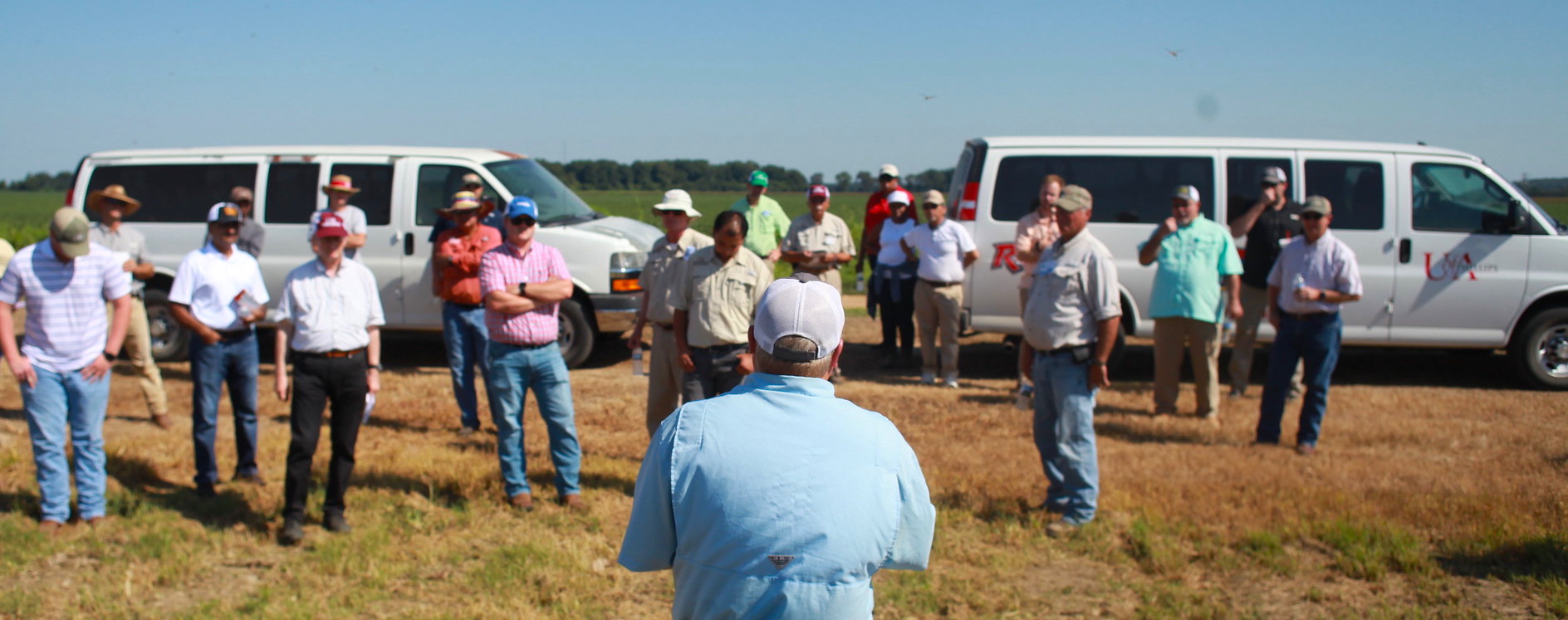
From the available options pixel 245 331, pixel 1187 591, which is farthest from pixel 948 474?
pixel 245 331

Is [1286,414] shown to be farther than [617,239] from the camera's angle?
No

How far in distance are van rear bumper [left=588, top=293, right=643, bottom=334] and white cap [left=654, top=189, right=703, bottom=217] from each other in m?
2.94

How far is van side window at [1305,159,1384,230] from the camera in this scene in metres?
8.82

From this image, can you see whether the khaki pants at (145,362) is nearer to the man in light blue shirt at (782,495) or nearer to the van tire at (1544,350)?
the man in light blue shirt at (782,495)

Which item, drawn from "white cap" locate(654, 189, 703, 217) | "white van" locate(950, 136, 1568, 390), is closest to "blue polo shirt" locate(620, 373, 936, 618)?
"white cap" locate(654, 189, 703, 217)

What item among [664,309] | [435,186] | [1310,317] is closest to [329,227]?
[664,309]

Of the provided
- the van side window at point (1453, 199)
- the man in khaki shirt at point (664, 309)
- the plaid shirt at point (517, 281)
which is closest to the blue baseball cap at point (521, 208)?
the plaid shirt at point (517, 281)

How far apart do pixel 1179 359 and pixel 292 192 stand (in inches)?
309

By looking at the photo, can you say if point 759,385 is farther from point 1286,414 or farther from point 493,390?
point 1286,414

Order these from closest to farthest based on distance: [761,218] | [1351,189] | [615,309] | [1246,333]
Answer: [1246,333] → [1351,189] → [761,218] → [615,309]

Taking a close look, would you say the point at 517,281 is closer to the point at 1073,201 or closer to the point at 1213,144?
the point at 1073,201

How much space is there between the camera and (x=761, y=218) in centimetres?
941

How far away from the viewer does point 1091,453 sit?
5.38m

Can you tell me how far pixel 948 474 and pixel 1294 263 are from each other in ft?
8.58
